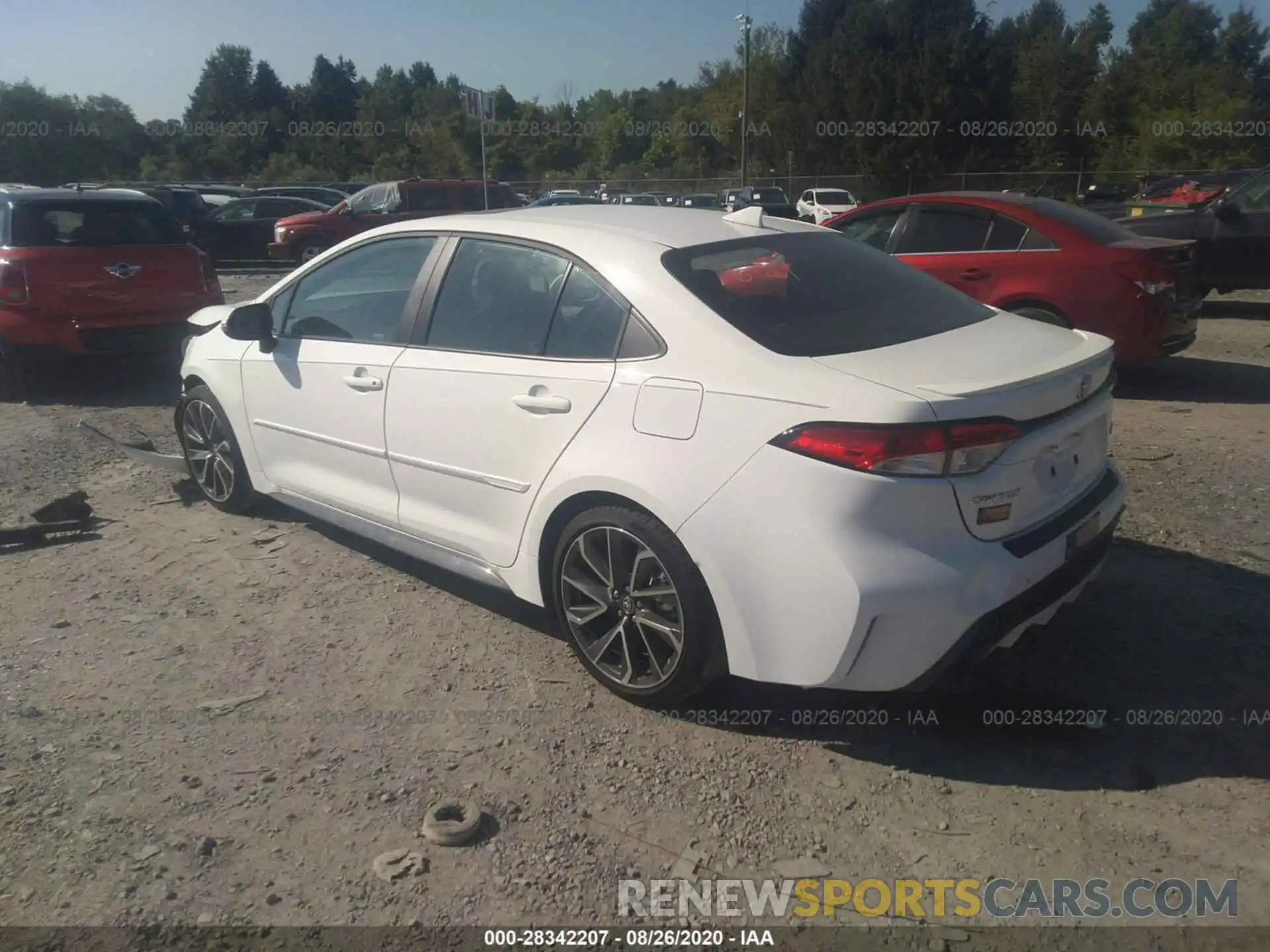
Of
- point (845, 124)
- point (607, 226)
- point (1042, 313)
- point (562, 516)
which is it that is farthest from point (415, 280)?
point (845, 124)

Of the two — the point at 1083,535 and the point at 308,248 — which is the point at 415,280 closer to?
the point at 1083,535

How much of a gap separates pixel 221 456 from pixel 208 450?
6.2 inches

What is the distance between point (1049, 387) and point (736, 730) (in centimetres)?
148

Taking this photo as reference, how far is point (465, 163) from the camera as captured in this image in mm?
48688

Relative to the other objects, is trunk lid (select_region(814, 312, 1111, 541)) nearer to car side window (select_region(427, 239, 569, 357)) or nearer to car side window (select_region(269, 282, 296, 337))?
car side window (select_region(427, 239, 569, 357))

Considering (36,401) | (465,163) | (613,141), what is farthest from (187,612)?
(613,141)

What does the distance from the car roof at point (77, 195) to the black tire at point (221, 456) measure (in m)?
4.01

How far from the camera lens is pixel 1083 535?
315 cm

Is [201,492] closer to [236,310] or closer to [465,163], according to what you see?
[236,310]

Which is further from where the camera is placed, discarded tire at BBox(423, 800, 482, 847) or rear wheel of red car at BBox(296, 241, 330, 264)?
rear wheel of red car at BBox(296, 241, 330, 264)

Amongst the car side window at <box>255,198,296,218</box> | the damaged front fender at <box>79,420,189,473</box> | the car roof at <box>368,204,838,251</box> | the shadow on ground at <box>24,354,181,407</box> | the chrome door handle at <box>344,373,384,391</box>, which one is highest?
the car roof at <box>368,204,838,251</box>

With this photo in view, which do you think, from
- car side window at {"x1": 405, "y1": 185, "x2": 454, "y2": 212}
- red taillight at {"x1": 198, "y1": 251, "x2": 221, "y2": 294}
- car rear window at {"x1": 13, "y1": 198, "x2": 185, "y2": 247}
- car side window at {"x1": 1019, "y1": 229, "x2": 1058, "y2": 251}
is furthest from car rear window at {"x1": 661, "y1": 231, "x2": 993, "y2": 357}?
car side window at {"x1": 405, "y1": 185, "x2": 454, "y2": 212}

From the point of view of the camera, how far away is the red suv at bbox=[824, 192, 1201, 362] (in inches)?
282

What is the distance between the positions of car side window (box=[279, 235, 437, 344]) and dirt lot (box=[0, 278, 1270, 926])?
112cm
